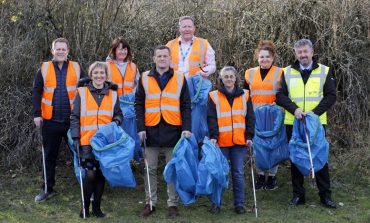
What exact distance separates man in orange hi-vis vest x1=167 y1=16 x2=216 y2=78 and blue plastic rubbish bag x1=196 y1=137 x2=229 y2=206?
3.81ft

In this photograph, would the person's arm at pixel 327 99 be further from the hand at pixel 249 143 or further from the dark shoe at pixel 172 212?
the dark shoe at pixel 172 212

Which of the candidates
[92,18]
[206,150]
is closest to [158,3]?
[92,18]

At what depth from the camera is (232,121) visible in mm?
5891

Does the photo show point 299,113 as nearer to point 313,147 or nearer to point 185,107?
point 313,147

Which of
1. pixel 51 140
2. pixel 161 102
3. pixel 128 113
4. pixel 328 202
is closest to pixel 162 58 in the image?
pixel 161 102

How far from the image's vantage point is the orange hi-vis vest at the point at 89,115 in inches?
225

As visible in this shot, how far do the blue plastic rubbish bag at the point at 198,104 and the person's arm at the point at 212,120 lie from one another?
33 centimetres

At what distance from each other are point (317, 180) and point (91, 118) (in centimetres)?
279

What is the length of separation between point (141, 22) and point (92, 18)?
83 cm

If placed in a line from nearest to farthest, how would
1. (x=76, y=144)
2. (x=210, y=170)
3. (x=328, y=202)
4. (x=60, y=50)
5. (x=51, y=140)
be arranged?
(x=210, y=170), (x=76, y=144), (x=328, y=202), (x=60, y=50), (x=51, y=140)

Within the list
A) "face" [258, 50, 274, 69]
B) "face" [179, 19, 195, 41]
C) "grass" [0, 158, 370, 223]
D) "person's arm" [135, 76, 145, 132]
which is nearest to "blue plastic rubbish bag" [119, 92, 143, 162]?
"person's arm" [135, 76, 145, 132]

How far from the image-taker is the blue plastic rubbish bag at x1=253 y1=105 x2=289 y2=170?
6453 millimetres

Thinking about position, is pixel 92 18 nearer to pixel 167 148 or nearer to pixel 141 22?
pixel 141 22

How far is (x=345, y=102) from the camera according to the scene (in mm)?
8102
